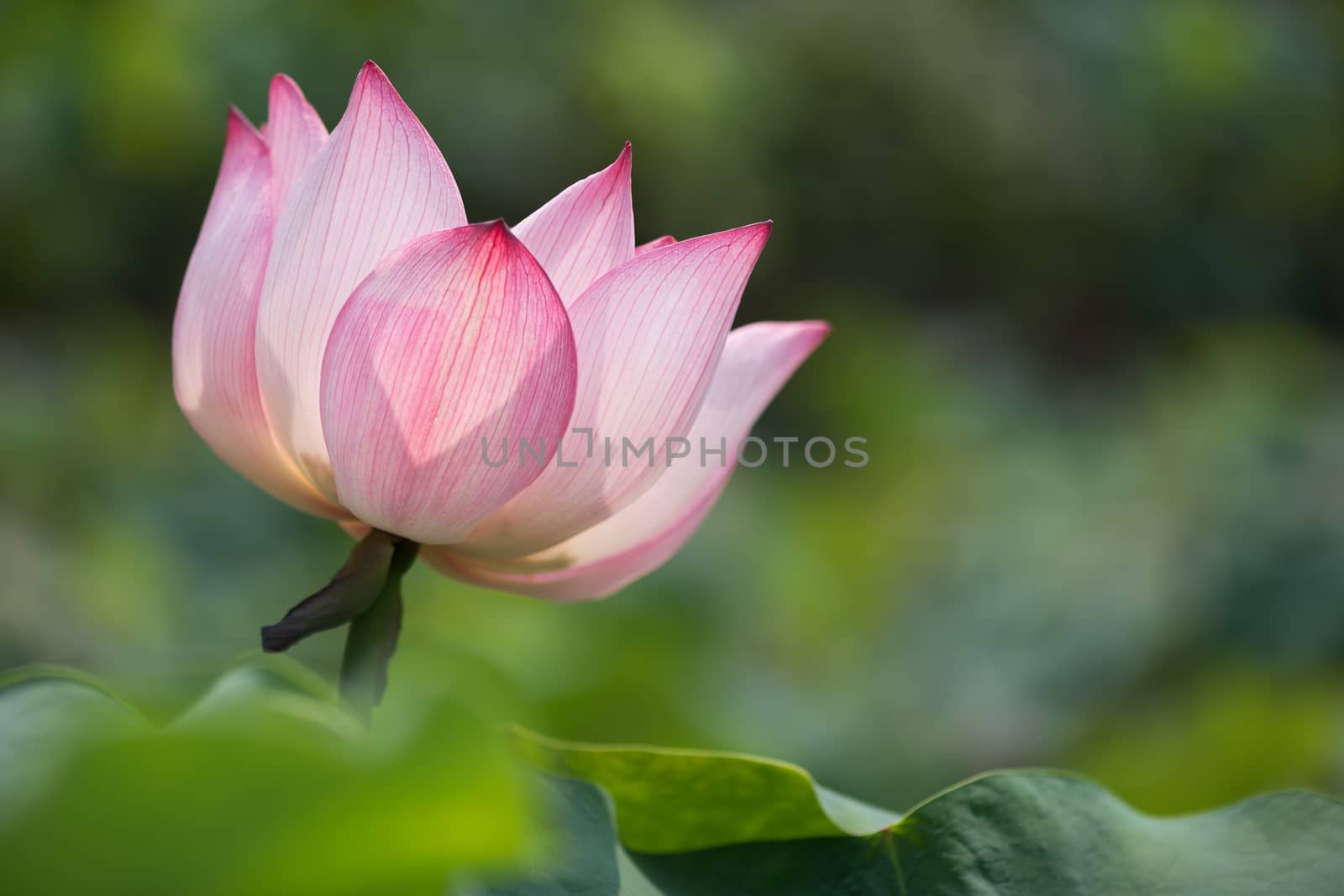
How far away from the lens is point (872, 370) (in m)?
2.20

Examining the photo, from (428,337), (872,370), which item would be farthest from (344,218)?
(872,370)

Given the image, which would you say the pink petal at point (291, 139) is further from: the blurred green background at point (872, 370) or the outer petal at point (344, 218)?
the blurred green background at point (872, 370)

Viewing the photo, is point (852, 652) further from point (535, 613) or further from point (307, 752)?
point (307, 752)

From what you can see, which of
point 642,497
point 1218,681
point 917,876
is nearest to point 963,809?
point 917,876

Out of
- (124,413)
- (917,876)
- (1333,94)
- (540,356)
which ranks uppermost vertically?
(1333,94)

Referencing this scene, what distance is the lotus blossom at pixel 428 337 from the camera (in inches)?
10.8

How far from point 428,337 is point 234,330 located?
6 cm

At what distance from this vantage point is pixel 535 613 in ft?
4.52

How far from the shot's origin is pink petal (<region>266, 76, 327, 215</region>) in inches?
12.6

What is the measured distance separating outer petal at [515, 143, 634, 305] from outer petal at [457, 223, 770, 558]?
0.02 metres

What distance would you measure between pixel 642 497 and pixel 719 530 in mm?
1220

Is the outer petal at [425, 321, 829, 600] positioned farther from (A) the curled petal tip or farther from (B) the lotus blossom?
(A) the curled petal tip

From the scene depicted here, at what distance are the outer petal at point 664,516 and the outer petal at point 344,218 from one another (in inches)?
2.8

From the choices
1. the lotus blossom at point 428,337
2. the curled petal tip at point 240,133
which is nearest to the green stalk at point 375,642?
the lotus blossom at point 428,337
